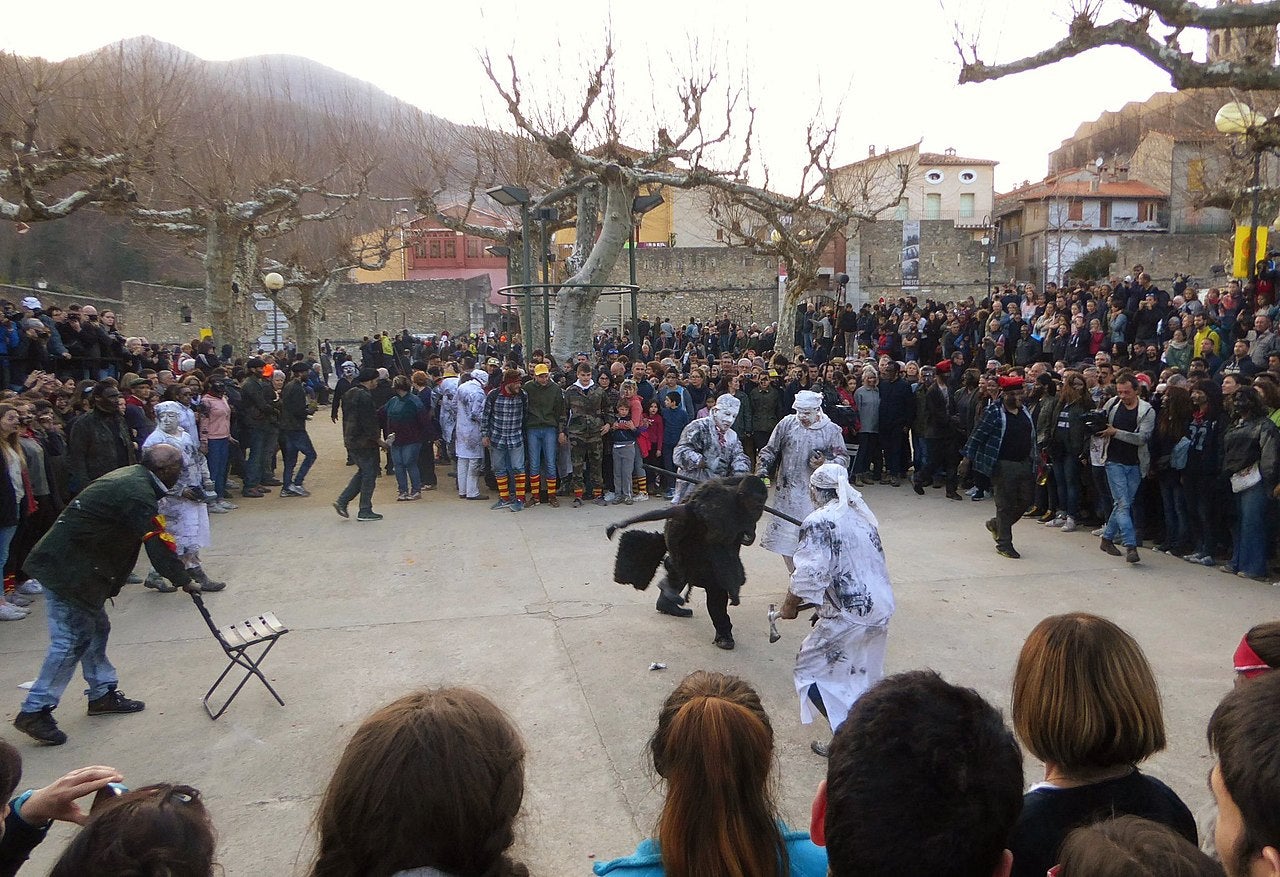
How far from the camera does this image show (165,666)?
6262 millimetres

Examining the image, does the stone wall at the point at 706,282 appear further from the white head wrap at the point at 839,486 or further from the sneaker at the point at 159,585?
the white head wrap at the point at 839,486

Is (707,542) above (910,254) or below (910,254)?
below

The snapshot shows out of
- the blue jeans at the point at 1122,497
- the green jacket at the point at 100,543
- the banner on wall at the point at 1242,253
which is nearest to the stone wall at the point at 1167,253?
the banner on wall at the point at 1242,253

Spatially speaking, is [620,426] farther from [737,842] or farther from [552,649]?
[737,842]

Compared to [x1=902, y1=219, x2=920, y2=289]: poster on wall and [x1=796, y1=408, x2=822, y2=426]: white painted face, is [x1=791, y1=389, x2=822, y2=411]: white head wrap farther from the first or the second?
[x1=902, y1=219, x2=920, y2=289]: poster on wall

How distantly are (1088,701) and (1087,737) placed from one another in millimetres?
90

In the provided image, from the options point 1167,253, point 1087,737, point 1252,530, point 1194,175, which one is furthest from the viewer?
point 1167,253

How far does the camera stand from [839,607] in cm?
468

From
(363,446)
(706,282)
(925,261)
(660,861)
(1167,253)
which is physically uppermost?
(1167,253)

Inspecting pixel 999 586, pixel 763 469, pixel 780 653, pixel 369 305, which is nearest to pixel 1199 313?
pixel 999 586

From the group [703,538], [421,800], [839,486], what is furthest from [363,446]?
[421,800]

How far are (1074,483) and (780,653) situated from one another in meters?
5.38

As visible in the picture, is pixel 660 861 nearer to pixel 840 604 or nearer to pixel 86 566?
pixel 840 604

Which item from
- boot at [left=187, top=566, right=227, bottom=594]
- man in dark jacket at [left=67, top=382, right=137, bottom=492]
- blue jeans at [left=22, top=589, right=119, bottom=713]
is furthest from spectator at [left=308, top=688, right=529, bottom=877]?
man in dark jacket at [left=67, top=382, right=137, bottom=492]
